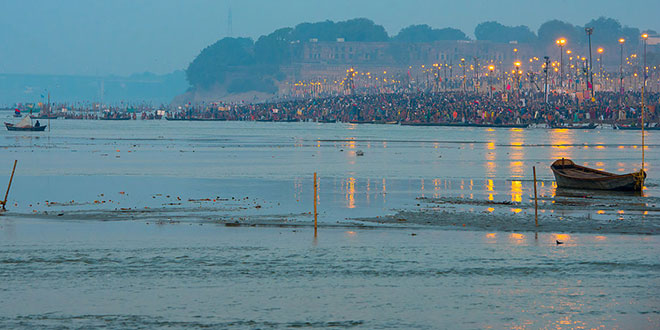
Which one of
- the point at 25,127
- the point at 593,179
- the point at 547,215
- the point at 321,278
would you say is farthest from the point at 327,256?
the point at 25,127

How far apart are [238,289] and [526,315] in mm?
6639

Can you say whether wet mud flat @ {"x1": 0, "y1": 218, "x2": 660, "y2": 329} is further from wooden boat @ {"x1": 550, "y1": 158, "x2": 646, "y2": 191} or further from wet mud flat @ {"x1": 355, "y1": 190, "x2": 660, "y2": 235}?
wooden boat @ {"x1": 550, "y1": 158, "x2": 646, "y2": 191}

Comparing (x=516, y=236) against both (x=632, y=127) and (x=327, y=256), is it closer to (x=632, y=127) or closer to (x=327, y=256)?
(x=327, y=256)

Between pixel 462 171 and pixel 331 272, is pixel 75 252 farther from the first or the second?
pixel 462 171

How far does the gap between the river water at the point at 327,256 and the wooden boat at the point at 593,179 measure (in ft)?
3.51

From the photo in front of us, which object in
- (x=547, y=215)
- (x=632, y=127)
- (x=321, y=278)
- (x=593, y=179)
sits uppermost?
(x=632, y=127)

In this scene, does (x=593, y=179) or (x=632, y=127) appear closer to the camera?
(x=593, y=179)

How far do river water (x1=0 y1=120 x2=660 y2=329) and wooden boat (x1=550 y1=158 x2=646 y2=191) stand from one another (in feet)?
3.51

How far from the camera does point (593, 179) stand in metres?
48.8

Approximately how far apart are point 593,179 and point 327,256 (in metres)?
24.5

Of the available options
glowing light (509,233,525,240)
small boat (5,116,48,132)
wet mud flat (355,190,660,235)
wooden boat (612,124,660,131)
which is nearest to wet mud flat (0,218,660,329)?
glowing light (509,233,525,240)

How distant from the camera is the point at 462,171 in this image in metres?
68.1

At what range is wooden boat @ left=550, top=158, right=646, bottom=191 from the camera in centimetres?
4784

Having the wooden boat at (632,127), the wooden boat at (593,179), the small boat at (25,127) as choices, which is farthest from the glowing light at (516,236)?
the wooden boat at (632,127)
